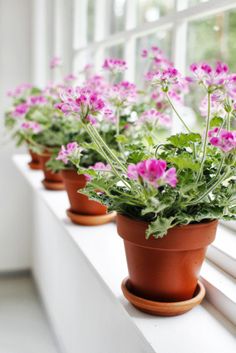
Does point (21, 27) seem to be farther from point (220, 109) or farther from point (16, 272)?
point (220, 109)

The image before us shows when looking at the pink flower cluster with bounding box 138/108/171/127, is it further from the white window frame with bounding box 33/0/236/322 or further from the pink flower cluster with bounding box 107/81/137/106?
the white window frame with bounding box 33/0/236/322

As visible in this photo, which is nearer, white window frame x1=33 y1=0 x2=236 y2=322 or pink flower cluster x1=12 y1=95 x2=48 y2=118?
white window frame x1=33 y1=0 x2=236 y2=322

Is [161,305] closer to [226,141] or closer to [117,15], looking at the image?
[226,141]

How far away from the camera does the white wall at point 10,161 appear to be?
127 inches

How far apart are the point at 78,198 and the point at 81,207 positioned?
31mm

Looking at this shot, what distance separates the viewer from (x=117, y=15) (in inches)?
93.0

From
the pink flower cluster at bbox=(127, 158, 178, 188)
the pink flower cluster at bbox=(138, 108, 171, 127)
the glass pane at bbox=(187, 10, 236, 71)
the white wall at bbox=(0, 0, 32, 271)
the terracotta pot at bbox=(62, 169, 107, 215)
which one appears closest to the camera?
the pink flower cluster at bbox=(127, 158, 178, 188)

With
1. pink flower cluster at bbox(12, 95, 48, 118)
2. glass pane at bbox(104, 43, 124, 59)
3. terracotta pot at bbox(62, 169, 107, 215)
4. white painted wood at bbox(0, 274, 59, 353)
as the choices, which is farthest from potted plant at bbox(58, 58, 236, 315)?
white painted wood at bbox(0, 274, 59, 353)

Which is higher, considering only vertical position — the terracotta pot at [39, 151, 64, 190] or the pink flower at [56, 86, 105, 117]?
the pink flower at [56, 86, 105, 117]

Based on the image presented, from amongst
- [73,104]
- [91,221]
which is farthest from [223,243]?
[73,104]

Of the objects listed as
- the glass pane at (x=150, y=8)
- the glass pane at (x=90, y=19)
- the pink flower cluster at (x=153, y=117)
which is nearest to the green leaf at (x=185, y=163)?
the pink flower cluster at (x=153, y=117)

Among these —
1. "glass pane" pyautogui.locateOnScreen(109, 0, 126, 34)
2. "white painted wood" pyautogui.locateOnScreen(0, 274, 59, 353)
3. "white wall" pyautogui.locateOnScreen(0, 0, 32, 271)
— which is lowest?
"white painted wood" pyautogui.locateOnScreen(0, 274, 59, 353)

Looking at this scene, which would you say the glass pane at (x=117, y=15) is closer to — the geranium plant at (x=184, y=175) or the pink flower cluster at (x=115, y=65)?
the pink flower cluster at (x=115, y=65)

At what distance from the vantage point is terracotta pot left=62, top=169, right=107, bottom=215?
139cm
